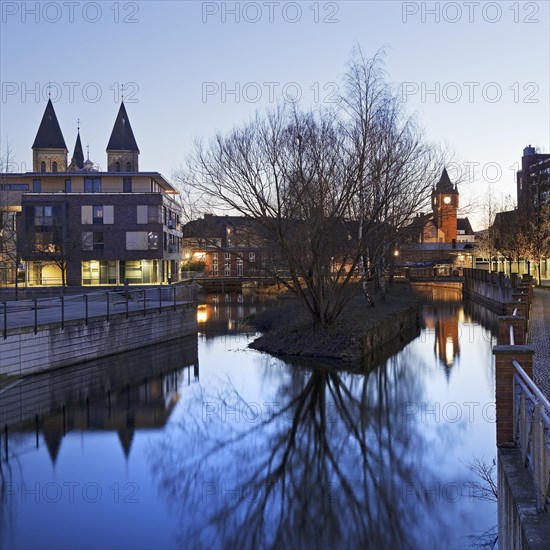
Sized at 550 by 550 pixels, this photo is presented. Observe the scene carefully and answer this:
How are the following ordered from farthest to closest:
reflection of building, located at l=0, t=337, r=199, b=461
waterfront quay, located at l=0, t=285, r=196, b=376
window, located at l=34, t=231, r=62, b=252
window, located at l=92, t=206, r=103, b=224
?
window, located at l=92, t=206, r=103, b=224
window, located at l=34, t=231, r=62, b=252
waterfront quay, located at l=0, t=285, r=196, b=376
reflection of building, located at l=0, t=337, r=199, b=461

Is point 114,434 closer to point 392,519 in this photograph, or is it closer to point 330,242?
point 392,519

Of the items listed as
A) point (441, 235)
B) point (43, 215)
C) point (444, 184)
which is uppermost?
point (441, 235)

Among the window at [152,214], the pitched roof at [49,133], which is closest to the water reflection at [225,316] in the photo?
the window at [152,214]

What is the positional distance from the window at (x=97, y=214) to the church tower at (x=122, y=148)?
1191 inches

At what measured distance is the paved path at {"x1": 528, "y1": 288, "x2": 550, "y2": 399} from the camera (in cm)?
1233

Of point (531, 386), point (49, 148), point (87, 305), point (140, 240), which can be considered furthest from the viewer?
point (49, 148)

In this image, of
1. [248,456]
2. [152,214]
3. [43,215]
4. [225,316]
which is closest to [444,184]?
[248,456]

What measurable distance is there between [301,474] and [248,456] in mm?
1299

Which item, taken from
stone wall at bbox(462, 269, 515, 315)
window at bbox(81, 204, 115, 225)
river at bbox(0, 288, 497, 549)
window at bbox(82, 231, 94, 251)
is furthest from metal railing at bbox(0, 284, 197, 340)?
window at bbox(81, 204, 115, 225)

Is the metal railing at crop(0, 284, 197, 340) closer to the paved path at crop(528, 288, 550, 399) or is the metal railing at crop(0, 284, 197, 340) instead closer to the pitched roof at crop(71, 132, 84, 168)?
the paved path at crop(528, 288, 550, 399)

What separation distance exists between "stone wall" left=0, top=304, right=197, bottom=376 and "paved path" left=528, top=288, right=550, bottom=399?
1314 cm

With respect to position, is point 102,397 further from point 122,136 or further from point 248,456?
point 122,136

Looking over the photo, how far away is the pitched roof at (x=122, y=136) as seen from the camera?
88.8 metres

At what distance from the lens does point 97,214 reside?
58.1 m
